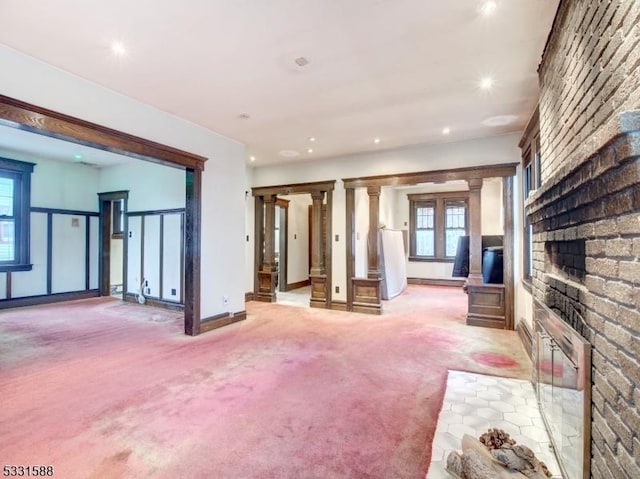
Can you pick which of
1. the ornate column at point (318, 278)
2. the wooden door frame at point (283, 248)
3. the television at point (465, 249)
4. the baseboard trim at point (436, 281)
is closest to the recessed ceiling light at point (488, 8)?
the television at point (465, 249)

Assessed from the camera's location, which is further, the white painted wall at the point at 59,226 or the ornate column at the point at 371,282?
the white painted wall at the point at 59,226

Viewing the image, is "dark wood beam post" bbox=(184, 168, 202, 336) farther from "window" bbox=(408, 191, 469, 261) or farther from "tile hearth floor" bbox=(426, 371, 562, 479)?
"window" bbox=(408, 191, 469, 261)

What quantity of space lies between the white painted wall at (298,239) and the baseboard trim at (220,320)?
11.0 ft

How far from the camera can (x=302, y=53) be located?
2.77 metres

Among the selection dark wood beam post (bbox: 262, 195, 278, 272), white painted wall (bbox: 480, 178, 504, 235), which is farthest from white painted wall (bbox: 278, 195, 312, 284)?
white painted wall (bbox: 480, 178, 504, 235)

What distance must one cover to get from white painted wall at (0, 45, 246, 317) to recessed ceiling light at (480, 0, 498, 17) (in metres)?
3.52

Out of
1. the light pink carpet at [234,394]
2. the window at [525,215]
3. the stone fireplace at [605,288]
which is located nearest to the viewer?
the stone fireplace at [605,288]

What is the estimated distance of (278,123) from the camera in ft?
14.6

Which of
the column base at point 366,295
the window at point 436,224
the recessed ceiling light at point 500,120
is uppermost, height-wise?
the recessed ceiling light at point 500,120

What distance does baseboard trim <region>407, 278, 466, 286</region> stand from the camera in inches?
360

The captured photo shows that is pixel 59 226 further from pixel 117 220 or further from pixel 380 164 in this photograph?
pixel 380 164

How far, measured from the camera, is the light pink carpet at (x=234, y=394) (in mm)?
1974

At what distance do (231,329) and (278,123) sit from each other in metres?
2.97

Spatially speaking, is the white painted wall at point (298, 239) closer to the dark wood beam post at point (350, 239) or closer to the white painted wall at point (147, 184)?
the dark wood beam post at point (350, 239)
